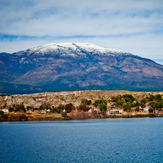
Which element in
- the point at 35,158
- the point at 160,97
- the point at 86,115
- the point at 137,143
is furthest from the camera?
the point at 160,97

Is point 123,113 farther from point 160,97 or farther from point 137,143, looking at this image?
point 137,143

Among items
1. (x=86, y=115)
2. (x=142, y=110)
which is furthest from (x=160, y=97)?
(x=86, y=115)

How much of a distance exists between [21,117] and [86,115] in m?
35.0

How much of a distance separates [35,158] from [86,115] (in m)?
113

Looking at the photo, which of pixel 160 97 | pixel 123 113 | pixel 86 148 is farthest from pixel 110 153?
pixel 160 97

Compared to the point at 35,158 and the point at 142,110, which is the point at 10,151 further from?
the point at 142,110

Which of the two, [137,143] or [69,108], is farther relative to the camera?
[69,108]

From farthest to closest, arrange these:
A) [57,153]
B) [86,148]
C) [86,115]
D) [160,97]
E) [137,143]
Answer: [160,97], [86,115], [137,143], [86,148], [57,153]

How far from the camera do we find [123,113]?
545 ft

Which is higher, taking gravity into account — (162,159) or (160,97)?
(160,97)

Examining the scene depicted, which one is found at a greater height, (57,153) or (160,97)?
(160,97)

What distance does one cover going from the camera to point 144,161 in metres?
42.2

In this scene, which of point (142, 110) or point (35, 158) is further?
point (142, 110)

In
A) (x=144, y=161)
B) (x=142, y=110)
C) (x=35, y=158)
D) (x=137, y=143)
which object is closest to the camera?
(x=144, y=161)
